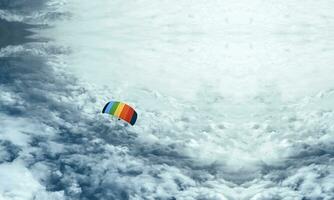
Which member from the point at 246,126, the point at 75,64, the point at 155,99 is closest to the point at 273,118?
the point at 246,126

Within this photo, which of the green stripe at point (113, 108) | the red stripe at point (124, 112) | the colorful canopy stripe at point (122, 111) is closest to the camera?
the red stripe at point (124, 112)

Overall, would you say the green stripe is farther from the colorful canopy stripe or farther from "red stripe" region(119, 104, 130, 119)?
"red stripe" region(119, 104, 130, 119)

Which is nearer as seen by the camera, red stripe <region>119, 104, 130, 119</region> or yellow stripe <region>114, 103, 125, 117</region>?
red stripe <region>119, 104, 130, 119</region>

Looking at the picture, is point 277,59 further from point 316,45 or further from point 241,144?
point 241,144

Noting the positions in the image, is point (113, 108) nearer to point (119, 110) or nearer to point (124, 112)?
point (119, 110)

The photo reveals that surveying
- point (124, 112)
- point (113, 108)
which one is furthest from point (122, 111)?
point (113, 108)

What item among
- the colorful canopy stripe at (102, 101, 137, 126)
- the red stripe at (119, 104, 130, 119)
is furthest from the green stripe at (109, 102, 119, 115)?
the red stripe at (119, 104, 130, 119)

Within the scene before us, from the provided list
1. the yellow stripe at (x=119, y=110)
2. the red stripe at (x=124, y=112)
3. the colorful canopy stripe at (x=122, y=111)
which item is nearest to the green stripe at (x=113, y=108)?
the colorful canopy stripe at (x=122, y=111)

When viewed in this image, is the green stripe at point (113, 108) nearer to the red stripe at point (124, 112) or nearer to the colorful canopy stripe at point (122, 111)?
the colorful canopy stripe at point (122, 111)

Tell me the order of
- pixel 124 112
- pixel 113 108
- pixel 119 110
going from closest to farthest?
pixel 124 112 < pixel 119 110 < pixel 113 108

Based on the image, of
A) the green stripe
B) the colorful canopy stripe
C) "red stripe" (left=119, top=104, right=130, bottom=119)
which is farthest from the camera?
the green stripe

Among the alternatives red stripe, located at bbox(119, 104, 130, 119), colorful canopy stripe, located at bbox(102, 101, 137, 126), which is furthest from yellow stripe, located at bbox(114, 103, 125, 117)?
red stripe, located at bbox(119, 104, 130, 119)

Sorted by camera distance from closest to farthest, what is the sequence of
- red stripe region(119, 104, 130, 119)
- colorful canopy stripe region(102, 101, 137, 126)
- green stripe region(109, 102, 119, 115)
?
red stripe region(119, 104, 130, 119) → colorful canopy stripe region(102, 101, 137, 126) → green stripe region(109, 102, 119, 115)
